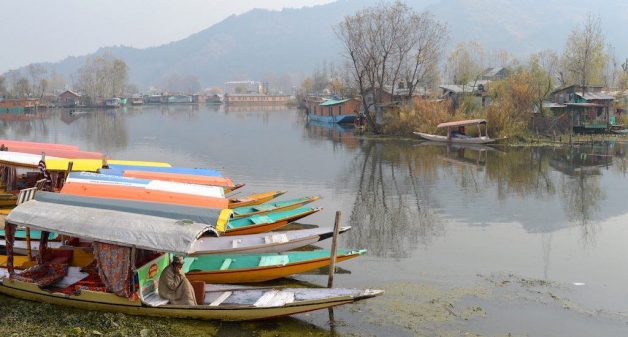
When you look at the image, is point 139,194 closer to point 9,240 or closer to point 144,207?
point 144,207

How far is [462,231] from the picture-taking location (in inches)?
837

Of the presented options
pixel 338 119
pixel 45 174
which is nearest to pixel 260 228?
pixel 45 174

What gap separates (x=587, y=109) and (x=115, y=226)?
5262cm

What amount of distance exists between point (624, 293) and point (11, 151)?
22515 millimetres

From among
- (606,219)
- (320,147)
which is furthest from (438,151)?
(606,219)

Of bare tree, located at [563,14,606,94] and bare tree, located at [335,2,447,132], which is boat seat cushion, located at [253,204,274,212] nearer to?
bare tree, located at [335,2,447,132]

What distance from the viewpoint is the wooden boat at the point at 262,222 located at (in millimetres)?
18344

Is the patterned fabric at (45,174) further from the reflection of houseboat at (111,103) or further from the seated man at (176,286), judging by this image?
the reflection of houseboat at (111,103)

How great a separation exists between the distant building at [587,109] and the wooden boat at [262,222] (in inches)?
1653

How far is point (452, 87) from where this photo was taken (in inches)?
2741

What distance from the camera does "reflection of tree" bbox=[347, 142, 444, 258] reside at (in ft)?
65.4

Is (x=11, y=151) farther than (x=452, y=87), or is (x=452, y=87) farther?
(x=452, y=87)

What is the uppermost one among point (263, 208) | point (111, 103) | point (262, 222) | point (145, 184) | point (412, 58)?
point (412, 58)

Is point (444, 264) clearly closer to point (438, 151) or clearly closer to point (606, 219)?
point (606, 219)
